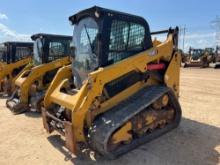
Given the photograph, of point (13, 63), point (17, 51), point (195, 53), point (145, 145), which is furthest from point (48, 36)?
point (195, 53)

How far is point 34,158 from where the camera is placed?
5.19 metres

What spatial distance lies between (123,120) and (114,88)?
34.4 inches

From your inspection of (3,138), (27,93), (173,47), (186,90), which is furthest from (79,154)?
(186,90)

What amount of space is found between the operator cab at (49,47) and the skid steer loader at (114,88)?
3.08 meters

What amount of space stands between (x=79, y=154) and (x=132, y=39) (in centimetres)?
240

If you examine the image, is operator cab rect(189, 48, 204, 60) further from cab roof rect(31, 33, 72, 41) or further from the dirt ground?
the dirt ground

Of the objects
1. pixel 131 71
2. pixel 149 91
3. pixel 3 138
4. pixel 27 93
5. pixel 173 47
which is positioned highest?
pixel 173 47

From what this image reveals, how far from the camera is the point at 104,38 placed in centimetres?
530

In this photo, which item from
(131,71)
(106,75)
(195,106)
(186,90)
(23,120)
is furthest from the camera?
(186,90)

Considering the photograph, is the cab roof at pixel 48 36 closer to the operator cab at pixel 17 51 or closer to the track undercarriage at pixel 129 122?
the operator cab at pixel 17 51

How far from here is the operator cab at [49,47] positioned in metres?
9.41

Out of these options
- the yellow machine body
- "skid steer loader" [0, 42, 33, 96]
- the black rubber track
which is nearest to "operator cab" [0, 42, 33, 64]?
"skid steer loader" [0, 42, 33, 96]

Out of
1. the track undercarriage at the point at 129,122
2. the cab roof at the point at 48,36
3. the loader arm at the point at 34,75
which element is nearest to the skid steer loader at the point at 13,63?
the cab roof at the point at 48,36

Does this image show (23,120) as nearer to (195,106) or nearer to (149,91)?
(149,91)
